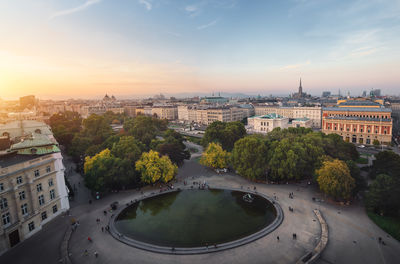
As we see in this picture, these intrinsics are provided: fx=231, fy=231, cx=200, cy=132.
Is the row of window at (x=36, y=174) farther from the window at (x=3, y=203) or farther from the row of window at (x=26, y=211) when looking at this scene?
the row of window at (x=26, y=211)

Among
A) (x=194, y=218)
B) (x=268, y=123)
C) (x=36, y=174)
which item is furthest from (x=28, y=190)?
(x=268, y=123)

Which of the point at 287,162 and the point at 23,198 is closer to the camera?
the point at 23,198

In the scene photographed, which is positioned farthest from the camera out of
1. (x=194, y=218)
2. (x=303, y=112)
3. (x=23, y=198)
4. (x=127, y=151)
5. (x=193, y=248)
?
(x=303, y=112)

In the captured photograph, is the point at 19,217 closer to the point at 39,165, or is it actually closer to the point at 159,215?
the point at 39,165

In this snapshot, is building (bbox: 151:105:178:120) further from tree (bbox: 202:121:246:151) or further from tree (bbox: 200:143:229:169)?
tree (bbox: 200:143:229:169)

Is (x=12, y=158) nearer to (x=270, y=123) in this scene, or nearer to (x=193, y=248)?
(x=193, y=248)

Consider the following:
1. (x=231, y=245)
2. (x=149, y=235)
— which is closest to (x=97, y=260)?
(x=149, y=235)

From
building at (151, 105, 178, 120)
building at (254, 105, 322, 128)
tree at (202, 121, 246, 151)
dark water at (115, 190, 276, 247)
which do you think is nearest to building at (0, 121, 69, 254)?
dark water at (115, 190, 276, 247)
